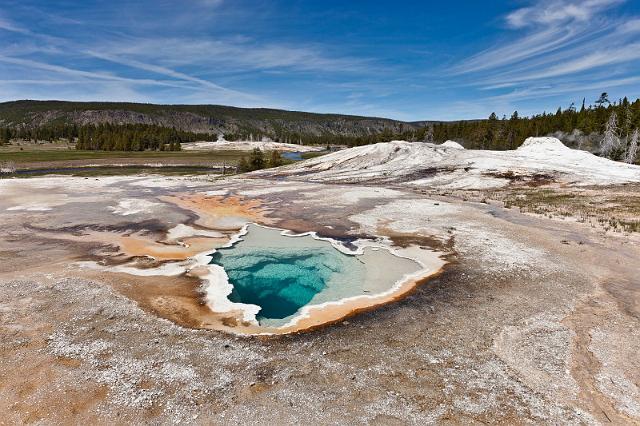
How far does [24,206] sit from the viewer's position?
112 feet

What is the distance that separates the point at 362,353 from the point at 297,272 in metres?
8.83

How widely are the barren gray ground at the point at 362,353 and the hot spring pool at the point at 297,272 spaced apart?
2183mm

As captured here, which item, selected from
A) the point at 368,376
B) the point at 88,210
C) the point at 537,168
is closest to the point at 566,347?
the point at 368,376

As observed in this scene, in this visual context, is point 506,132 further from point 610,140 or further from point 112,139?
point 112,139

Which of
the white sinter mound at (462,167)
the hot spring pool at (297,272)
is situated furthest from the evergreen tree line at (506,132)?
the hot spring pool at (297,272)

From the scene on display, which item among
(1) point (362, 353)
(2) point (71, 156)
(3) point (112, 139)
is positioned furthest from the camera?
(3) point (112, 139)

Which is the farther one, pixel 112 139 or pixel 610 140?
pixel 112 139

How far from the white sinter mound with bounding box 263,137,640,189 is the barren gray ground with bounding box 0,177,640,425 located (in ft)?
105

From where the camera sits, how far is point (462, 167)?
186 ft

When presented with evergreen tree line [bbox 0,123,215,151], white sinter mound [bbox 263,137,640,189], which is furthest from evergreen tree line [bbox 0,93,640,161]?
white sinter mound [bbox 263,137,640,189]

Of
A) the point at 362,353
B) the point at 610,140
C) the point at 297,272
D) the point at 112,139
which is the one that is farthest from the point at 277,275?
the point at 112,139

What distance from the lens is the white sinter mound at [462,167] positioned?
161 feet

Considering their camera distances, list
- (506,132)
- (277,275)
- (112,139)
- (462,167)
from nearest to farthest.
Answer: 1. (277,275)
2. (462,167)
3. (506,132)
4. (112,139)

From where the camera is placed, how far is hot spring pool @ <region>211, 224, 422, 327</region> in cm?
1518
